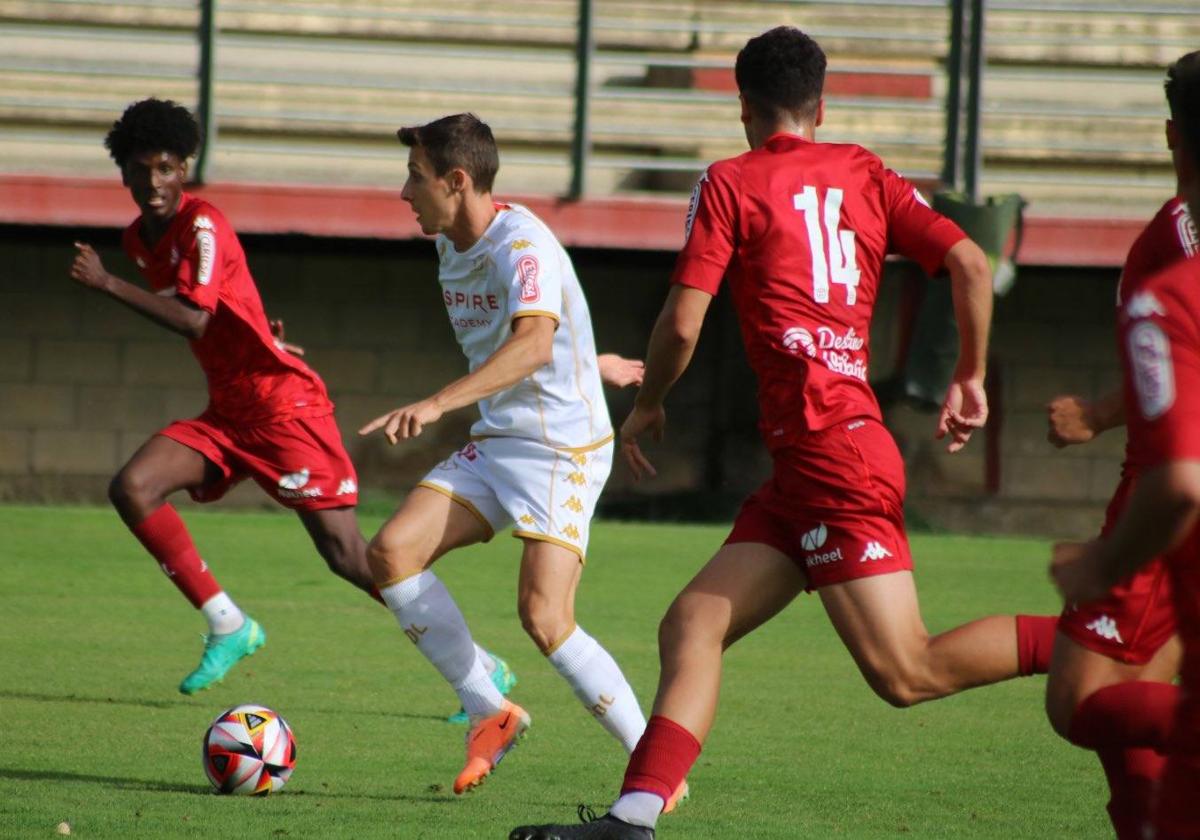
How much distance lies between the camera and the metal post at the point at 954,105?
13586mm

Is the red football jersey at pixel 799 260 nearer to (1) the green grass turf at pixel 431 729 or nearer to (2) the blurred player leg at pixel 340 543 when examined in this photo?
(1) the green grass turf at pixel 431 729

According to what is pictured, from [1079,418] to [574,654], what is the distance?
1.93 metres

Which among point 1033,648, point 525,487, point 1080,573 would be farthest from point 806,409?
point 1080,573

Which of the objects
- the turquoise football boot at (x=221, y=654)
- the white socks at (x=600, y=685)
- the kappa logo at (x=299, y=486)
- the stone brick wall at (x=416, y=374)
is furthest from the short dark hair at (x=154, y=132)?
the stone brick wall at (x=416, y=374)

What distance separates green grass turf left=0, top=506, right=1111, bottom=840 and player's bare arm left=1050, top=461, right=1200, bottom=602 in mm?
2028

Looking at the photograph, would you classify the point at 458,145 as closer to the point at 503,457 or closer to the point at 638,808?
the point at 503,457

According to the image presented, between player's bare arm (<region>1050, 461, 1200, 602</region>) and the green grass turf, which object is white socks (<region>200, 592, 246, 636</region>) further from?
player's bare arm (<region>1050, 461, 1200, 602</region>)

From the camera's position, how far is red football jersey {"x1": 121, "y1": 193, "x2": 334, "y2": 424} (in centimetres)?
689

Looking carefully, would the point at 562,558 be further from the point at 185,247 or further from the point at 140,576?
the point at 140,576

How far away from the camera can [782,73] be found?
14.5ft

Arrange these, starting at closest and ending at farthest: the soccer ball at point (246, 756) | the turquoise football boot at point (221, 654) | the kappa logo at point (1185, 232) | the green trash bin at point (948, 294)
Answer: the kappa logo at point (1185, 232) → the soccer ball at point (246, 756) → the turquoise football boot at point (221, 654) → the green trash bin at point (948, 294)

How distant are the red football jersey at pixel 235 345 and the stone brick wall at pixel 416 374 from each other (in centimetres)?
655

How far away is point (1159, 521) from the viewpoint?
262cm

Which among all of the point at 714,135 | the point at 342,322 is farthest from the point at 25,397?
the point at 714,135
